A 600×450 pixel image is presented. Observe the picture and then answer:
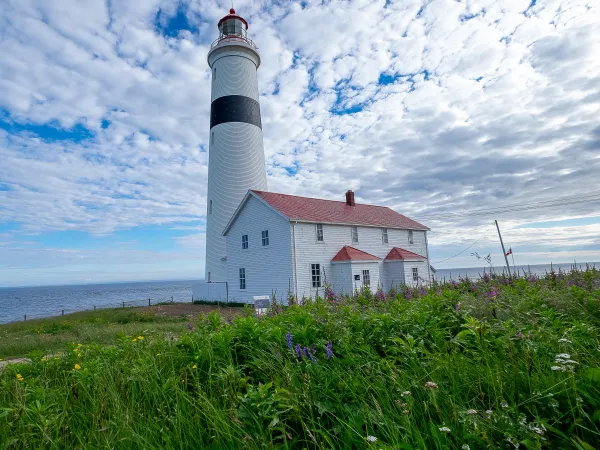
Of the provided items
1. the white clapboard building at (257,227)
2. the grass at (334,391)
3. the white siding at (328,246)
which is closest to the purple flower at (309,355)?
the grass at (334,391)

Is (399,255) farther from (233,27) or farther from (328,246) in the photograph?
(233,27)

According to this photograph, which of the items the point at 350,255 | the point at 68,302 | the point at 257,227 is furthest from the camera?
the point at 68,302

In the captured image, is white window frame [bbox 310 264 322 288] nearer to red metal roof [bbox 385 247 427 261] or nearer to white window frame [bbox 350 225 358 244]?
white window frame [bbox 350 225 358 244]

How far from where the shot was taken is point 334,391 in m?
2.59

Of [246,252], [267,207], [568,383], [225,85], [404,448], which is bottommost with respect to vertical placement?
[404,448]

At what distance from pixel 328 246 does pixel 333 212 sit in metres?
3.14

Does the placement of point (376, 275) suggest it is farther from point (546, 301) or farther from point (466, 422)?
point (466, 422)

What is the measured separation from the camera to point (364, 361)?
3.02 metres

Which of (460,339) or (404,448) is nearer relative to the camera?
(404,448)

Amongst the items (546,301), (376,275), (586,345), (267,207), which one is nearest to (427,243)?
(376,275)


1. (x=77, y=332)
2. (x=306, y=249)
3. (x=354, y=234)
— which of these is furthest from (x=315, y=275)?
(x=77, y=332)

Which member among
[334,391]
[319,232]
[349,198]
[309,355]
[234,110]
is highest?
[234,110]

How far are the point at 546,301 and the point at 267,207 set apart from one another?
1821cm

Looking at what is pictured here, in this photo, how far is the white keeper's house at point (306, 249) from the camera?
21125 millimetres
